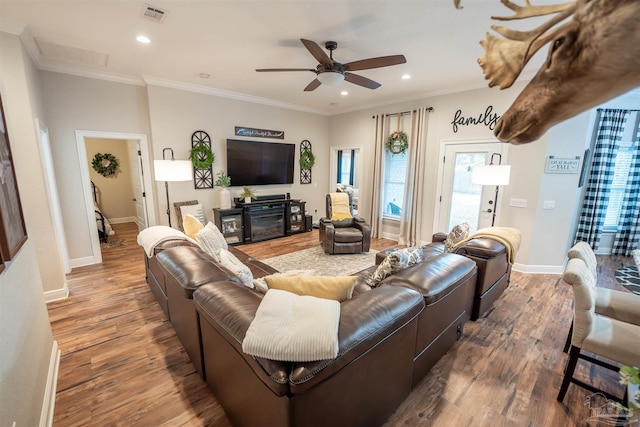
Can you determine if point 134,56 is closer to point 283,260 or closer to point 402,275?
point 283,260

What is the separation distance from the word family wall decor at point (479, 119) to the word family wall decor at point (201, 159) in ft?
14.4

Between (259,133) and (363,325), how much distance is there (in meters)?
5.11

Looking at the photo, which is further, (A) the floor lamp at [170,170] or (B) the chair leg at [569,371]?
(A) the floor lamp at [170,170]

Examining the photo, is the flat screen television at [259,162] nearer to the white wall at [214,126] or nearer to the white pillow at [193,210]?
the white wall at [214,126]

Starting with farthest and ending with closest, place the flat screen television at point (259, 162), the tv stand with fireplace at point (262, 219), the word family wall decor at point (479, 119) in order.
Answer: the flat screen television at point (259, 162)
the tv stand with fireplace at point (262, 219)
the word family wall decor at point (479, 119)

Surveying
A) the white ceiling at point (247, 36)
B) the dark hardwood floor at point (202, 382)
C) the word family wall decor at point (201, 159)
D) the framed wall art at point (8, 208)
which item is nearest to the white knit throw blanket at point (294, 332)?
the dark hardwood floor at point (202, 382)

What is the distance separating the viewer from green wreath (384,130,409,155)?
5.31 m

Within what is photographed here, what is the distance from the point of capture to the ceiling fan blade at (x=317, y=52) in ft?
8.33

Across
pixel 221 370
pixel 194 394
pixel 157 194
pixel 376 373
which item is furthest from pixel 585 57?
pixel 157 194

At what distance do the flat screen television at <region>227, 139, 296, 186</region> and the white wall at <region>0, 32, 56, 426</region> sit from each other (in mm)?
2703

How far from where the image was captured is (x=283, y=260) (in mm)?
4488

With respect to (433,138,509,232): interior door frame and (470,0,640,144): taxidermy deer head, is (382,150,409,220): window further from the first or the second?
(470,0,640,144): taxidermy deer head

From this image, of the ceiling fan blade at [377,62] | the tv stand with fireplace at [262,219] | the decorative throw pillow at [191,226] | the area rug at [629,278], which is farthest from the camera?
the tv stand with fireplace at [262,219]

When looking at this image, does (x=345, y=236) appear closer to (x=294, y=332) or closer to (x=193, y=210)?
(x=193, y=210)
